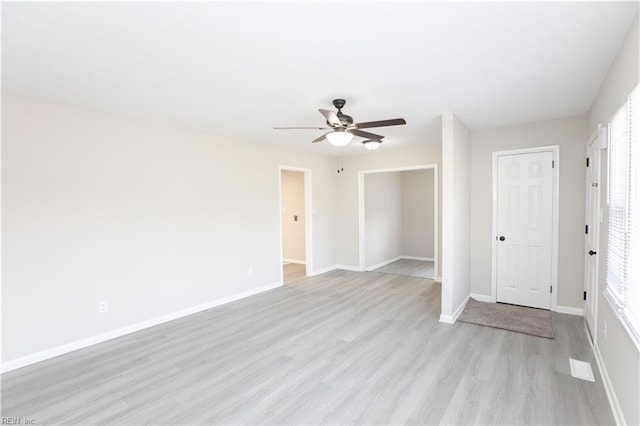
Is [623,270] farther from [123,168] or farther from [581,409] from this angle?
[123,168]

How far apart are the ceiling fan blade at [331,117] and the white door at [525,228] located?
2.81 m

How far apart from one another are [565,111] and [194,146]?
4710 mm

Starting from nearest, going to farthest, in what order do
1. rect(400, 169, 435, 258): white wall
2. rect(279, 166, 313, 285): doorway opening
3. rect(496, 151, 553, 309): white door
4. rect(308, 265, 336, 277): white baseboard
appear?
1. rect(496, 151, 553, 309): white door
2. rect(308, 265, 336, 277): white baseboard
3. rect(279, 166, 313, 285): doorway opening
4. rect(400, 169, 435, 258): white wall

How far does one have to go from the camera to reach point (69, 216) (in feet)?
10.8

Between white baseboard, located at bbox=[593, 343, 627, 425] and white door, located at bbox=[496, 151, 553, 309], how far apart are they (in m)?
1.57

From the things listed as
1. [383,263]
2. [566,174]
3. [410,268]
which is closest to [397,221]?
[383,263]

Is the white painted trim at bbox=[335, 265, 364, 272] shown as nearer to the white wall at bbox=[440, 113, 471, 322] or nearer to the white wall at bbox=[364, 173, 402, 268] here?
the white wall at bbox=[364, 173, 402, 268]

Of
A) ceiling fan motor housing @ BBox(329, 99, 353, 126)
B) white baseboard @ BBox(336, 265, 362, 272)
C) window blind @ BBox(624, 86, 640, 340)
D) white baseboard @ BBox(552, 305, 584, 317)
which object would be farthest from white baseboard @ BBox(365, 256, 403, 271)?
window blind @ BBox(624, 86, 640, 340)

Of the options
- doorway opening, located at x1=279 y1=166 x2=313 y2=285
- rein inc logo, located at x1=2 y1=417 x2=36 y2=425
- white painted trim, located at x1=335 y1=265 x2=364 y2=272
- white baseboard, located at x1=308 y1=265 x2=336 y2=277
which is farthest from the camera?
doorway opening, located at x1=279 y1=166 x2=313 y2=285

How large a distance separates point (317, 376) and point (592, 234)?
330 centimetres

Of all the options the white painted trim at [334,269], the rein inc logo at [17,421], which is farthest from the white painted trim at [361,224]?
the rein inc logo at [17,421]

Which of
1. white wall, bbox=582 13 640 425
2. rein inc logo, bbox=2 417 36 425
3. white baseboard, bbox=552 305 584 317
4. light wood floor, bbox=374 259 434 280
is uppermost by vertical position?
white wall, bbox=582 13 640 425

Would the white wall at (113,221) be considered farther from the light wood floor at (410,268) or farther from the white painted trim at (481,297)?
the white painted trim at (481,297)

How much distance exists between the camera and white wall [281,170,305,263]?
7.57 meters
